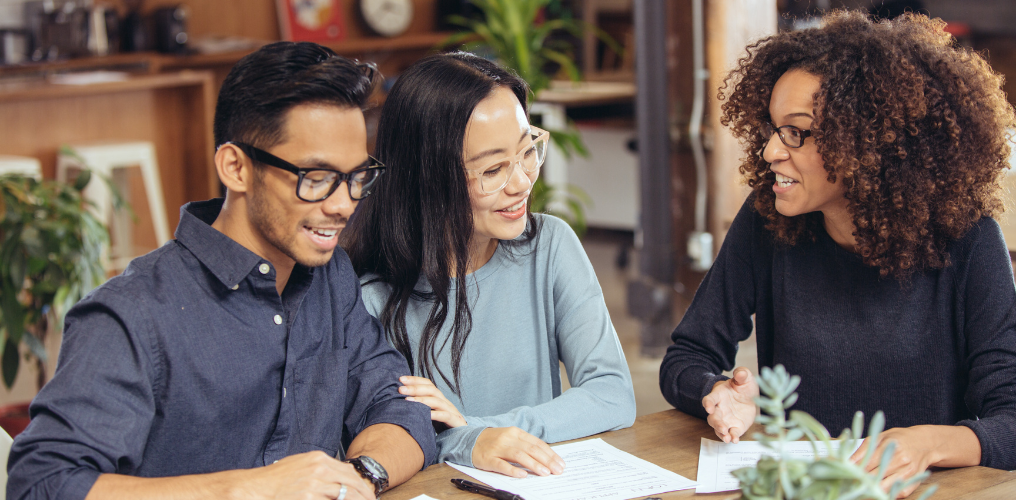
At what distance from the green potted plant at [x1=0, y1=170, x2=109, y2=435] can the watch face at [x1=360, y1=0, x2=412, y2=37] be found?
433cm

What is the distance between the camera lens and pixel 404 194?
1.69 metres

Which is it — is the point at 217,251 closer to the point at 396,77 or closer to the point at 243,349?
the point at 243,349

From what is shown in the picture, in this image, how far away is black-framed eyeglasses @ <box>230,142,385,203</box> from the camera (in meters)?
1.26

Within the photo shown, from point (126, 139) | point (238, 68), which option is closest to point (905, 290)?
point (238, 68)

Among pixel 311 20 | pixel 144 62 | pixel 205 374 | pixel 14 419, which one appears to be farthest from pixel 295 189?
pixel 311 20

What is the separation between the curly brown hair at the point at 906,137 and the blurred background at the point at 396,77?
53 centimetres

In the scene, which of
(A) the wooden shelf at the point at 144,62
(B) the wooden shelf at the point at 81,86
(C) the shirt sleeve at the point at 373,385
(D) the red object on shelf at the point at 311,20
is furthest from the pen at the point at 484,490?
(D) the red object on shelf at the point at 311,20

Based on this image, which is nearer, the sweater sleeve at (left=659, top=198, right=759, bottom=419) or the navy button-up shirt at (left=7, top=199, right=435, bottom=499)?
the navy button-up shirt at (left=7, top=199, right=435, bottom=499)

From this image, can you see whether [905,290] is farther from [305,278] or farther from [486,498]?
[305,278]

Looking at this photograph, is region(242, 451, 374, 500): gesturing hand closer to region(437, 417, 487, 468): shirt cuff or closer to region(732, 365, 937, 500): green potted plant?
region(437, 417, 487, 468): shirt cuff

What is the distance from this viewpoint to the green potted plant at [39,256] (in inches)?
101

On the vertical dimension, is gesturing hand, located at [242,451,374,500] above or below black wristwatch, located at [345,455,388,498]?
above


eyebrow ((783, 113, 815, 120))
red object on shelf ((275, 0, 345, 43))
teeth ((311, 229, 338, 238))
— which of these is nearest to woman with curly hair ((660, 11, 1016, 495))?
eyebrow ((783, 113, 815, 120))

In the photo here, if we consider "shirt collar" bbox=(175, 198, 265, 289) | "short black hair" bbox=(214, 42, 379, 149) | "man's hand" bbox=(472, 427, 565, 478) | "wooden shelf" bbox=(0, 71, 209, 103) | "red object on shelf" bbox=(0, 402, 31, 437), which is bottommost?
"red object on shelf" bbox=(0, 402, 31, 437)
